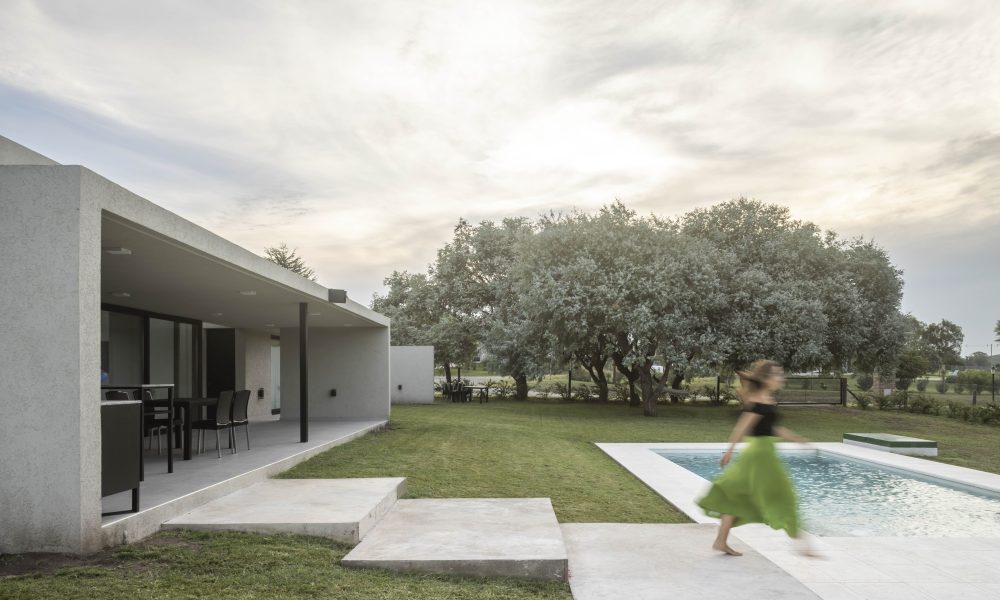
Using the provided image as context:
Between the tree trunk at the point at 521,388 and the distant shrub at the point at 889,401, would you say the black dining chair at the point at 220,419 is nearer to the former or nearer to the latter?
the tree trunk at the point at 521,388

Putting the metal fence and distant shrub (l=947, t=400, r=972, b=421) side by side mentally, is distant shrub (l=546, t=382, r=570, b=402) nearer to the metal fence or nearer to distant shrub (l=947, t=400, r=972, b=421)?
the metal fence

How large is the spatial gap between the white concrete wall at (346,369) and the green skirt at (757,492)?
37.9 feet

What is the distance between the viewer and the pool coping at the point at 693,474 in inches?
294

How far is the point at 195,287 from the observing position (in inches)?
343

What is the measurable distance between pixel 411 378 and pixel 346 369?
8.56 m

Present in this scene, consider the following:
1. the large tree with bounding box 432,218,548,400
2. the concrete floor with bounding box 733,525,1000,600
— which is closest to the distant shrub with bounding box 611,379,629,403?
the large tree with bounding box 432,218,548,400

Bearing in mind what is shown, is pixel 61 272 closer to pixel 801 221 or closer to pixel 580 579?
pixel 580 579

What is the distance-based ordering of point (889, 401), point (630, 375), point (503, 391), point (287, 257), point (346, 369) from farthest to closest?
point (287, 257) < point (503, 391) < point (630, 375) < point (889, 401) < point (346, 369)

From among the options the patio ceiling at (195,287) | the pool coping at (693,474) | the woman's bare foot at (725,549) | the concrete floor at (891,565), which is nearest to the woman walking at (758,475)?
the woman's bare foot at (725,549)

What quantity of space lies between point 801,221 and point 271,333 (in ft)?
56.4

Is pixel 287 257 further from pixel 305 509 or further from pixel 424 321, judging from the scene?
pixel 305 509

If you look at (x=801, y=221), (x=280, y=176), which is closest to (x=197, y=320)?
(x=280, y=176)

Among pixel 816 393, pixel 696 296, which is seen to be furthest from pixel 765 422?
pixel 816 393

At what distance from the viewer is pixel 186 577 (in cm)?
404
